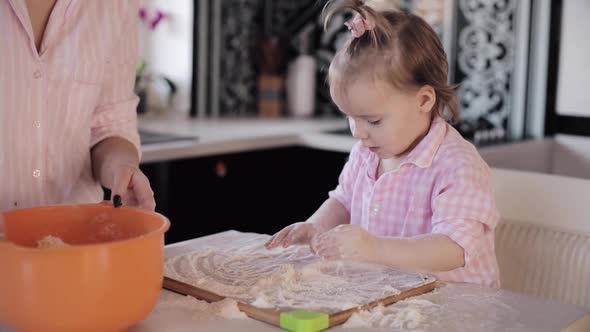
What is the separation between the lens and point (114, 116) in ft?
4.86

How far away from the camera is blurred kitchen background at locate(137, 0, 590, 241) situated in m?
2.58

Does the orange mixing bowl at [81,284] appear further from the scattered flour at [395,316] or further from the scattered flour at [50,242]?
the scattered flour at [395,316]

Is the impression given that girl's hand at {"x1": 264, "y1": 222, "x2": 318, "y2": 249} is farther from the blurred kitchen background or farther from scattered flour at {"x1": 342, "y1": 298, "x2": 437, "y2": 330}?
the blurred kitchen background

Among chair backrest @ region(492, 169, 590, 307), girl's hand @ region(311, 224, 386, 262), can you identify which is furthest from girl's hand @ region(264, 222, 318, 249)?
chair backrest @ region(492, 169, 590, 307)

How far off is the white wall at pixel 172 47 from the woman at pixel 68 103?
1.68 metres

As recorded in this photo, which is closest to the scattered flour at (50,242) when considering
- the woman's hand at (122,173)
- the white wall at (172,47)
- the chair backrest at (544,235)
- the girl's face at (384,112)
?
the woman's hand at (122,173)

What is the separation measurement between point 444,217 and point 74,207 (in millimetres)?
589

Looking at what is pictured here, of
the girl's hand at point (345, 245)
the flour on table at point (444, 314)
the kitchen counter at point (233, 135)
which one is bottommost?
the flour on table at point (444, 314)

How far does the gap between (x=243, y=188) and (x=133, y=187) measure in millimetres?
1370

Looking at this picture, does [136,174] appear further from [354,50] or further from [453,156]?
[453,156]

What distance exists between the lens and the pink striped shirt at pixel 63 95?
4.31 ft

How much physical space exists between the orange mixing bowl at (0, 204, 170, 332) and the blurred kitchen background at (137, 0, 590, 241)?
1.34 m

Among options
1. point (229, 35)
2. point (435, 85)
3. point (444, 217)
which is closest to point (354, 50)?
point (435, 85)

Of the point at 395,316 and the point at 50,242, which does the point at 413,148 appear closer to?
the point at 395,316
